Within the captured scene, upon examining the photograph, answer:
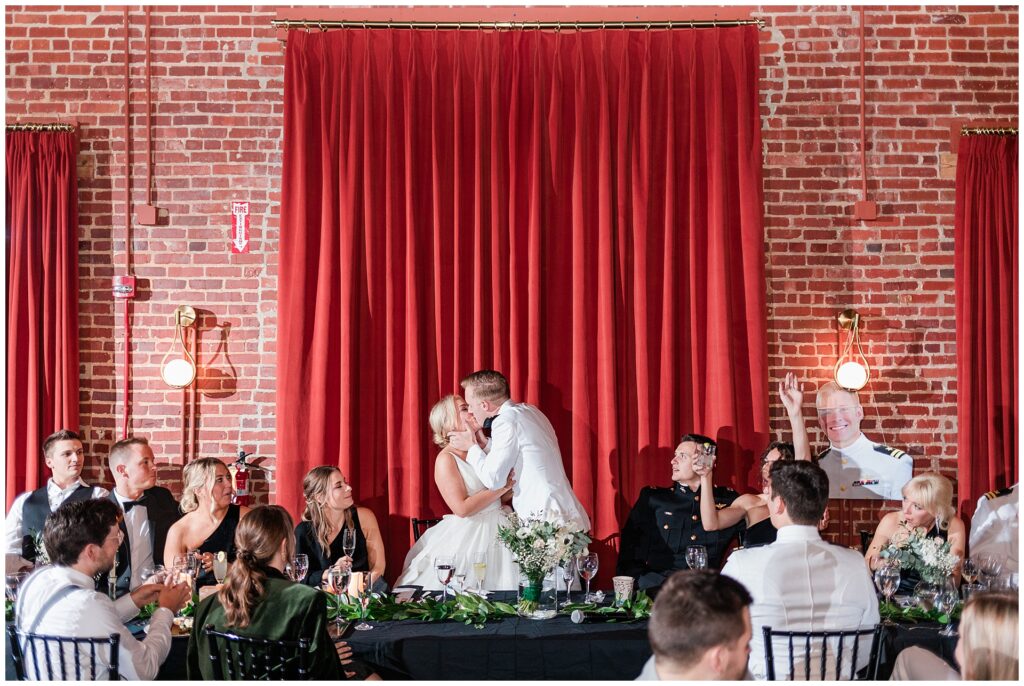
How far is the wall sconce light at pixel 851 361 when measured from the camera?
5.45m

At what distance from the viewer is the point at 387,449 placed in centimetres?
543

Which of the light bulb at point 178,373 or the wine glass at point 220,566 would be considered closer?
the wine glass at point 220,566

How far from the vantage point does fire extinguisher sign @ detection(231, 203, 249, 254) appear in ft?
18.5

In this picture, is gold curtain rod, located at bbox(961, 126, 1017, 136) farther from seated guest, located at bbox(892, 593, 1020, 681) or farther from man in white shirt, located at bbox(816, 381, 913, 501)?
seated guest, located at bbox(892, 593, 1020, 681)

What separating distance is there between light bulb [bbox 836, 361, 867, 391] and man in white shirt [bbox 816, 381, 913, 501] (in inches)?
3.5

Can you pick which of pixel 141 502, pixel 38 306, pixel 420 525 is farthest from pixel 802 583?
pixel 38 306

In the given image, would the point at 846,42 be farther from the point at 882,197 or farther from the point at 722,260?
the point at 722,260

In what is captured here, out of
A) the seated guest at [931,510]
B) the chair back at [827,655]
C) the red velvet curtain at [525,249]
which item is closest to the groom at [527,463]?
the red velvet curtain at [525,249]

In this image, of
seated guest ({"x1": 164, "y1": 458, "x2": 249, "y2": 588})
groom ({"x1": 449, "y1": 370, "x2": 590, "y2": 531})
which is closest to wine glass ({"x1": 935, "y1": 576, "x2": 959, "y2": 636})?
groom ({"x1": 449, "y1": 370, "x2": 590, "y2": 531})

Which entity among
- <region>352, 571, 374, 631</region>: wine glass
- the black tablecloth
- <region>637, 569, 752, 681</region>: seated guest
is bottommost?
the black tablecloth

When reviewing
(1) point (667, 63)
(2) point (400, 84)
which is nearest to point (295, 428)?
(2) point (400, 84)

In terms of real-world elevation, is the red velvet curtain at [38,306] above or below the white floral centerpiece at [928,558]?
above

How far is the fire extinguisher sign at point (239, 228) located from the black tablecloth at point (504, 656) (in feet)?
9.83

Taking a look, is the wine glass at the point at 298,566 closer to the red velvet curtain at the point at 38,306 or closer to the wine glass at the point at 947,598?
the wine glass at the point at 947,598
